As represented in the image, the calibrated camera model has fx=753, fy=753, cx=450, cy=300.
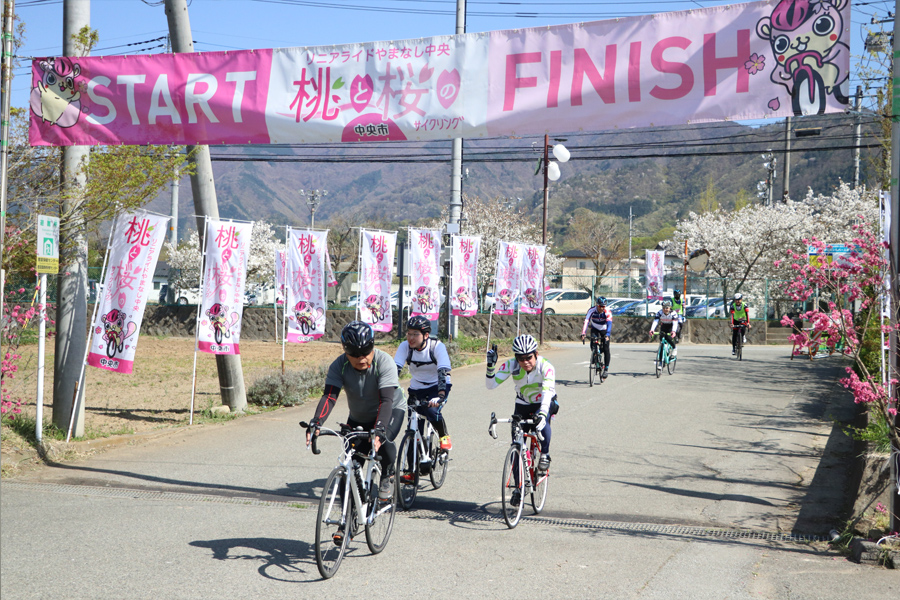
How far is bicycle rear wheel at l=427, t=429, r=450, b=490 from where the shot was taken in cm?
795

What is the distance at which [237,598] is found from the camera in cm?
485

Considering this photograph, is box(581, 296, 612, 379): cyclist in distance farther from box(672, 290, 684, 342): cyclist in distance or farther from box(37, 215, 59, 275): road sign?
box(37, 215, 59, 275): road sign

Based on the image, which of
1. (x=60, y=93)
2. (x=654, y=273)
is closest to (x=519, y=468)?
(x=60, y=93)

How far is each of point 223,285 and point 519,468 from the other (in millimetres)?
7278

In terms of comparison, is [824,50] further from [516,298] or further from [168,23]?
[516,298]

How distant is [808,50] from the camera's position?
6.50 metres

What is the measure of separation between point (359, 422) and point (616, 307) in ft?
126

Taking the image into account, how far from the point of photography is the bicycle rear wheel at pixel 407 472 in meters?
7.38

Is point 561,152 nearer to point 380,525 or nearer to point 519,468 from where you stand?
point 519,468

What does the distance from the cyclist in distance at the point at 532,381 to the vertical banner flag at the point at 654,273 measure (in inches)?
976

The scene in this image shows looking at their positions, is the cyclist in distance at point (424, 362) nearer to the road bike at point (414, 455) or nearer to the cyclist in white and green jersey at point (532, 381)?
the road bike at point (414, 455)

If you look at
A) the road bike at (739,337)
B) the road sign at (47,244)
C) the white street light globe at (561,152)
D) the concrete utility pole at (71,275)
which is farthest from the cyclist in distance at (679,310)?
the road sign at (47,244)

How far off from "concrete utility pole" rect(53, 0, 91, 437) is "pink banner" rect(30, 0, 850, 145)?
941 millimetres

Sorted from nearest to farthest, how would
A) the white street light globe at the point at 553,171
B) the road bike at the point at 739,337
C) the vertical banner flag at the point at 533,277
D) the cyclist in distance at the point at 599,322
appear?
the cyclist in distance at the point at 599,322
the road bike at the point at 739,337
the vertical banner flag at the point at 533,277
the white street light globe at the point at 553,171
